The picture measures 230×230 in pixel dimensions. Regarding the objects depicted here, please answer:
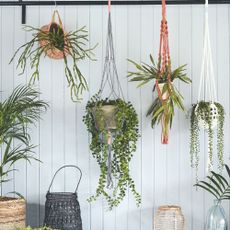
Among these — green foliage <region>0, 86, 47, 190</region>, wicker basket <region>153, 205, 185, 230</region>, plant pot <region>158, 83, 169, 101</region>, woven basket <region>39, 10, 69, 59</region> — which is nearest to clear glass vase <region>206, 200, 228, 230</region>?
wicker basket <region>153, 205, 185, 230</region>

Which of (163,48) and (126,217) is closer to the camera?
(163,48)

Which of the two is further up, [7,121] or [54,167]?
[7,121]

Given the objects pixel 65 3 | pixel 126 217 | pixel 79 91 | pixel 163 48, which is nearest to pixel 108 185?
pixel 126 217

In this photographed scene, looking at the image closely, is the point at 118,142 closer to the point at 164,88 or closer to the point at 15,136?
the point at 164,88

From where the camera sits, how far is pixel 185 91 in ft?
10.8

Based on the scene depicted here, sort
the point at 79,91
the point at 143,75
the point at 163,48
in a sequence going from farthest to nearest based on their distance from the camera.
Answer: the point at 79,91
the point at 143,75
the point at 163,48

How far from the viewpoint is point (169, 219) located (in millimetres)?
3098

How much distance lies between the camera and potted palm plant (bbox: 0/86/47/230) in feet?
9.65

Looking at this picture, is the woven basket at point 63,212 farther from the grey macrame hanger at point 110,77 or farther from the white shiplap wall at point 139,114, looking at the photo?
the grey macrame hanger at point 110,77

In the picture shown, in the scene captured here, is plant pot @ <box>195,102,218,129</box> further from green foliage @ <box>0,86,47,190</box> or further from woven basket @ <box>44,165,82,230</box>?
green foliage @ <box>0,86,47,190</box>

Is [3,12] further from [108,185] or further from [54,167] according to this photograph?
[108,185]

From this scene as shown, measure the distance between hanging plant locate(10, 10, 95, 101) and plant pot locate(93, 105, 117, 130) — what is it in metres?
0.21

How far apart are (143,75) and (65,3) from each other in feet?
2.51

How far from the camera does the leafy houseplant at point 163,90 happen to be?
296cm
